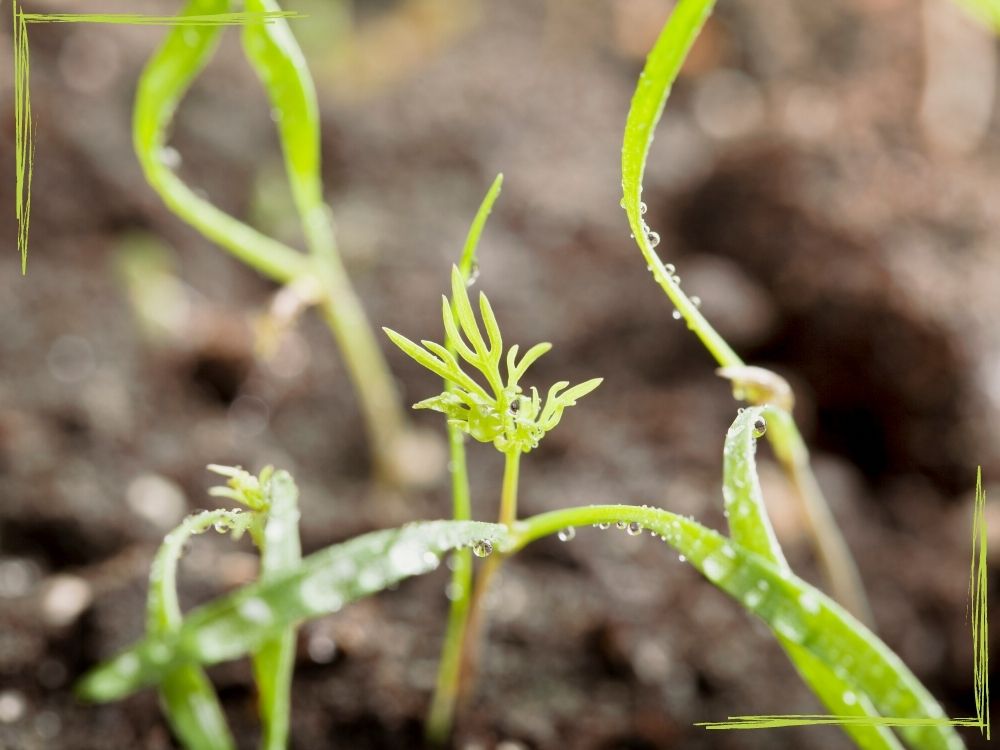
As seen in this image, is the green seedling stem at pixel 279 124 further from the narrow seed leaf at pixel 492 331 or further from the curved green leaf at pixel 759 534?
the curved green leaf at pixel 759 534

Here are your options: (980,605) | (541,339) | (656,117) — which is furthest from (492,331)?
(541,339)

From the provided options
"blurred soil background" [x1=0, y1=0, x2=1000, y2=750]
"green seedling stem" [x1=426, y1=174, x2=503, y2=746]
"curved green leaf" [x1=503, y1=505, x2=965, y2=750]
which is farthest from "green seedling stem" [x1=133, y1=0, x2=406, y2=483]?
"curved green leaf" [x1=503, y1=505, x2=965, y2=750]

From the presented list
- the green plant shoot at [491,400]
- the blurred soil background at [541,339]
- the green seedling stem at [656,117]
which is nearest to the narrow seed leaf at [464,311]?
the green plant shoot at [491,400]

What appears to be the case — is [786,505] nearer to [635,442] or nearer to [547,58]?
[635,442]

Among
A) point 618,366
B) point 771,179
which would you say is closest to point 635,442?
point 618,366

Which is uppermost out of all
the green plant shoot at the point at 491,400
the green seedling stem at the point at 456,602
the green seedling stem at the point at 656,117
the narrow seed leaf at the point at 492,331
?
the green seedling stem at the point at 656,117

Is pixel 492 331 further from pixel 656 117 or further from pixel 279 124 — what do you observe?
pixel 279 124
